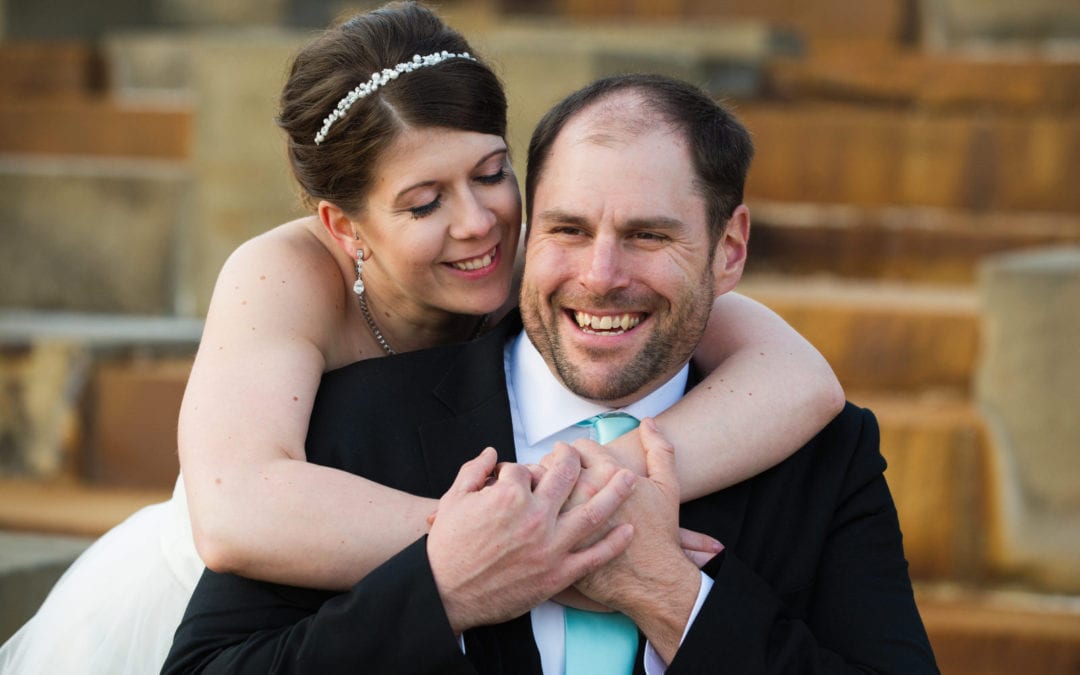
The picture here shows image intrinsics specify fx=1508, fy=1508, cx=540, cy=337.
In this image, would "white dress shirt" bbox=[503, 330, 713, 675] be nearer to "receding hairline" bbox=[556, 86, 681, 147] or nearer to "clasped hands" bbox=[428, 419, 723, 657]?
"clasped hands" bbox=[428, 419, 723, 657]

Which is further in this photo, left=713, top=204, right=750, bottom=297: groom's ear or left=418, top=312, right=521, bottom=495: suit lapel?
left=713, top=204, right=750, bottom=297: groom's ear

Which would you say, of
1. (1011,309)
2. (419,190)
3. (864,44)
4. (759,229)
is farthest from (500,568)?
(864,44)

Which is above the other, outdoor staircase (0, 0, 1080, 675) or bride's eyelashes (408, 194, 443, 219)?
bride's eyelashes (408, 194, 443, 219)

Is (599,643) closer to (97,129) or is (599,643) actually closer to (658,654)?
(658,654)

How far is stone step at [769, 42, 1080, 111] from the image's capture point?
27.3 ft

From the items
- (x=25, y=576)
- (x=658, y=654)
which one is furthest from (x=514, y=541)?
(x=25, y=576)

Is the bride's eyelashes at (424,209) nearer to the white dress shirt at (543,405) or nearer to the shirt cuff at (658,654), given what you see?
the white dress shirt at (543,405)

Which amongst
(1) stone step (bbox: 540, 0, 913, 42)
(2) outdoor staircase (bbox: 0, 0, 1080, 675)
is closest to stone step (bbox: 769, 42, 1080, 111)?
(2) outdoor staircase (bbox: 0, 0, 1080, 675)

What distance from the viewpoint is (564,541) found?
2564 millimetres

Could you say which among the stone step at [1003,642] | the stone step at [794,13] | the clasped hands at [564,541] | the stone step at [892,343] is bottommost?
the stone step at [1003,642]

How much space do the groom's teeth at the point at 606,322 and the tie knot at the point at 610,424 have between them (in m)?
0.19

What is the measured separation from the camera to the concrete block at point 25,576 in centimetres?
382

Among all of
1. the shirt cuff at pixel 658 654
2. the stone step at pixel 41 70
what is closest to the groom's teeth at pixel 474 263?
the shirt cuff at pixel 658 654

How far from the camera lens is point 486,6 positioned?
10.4m
